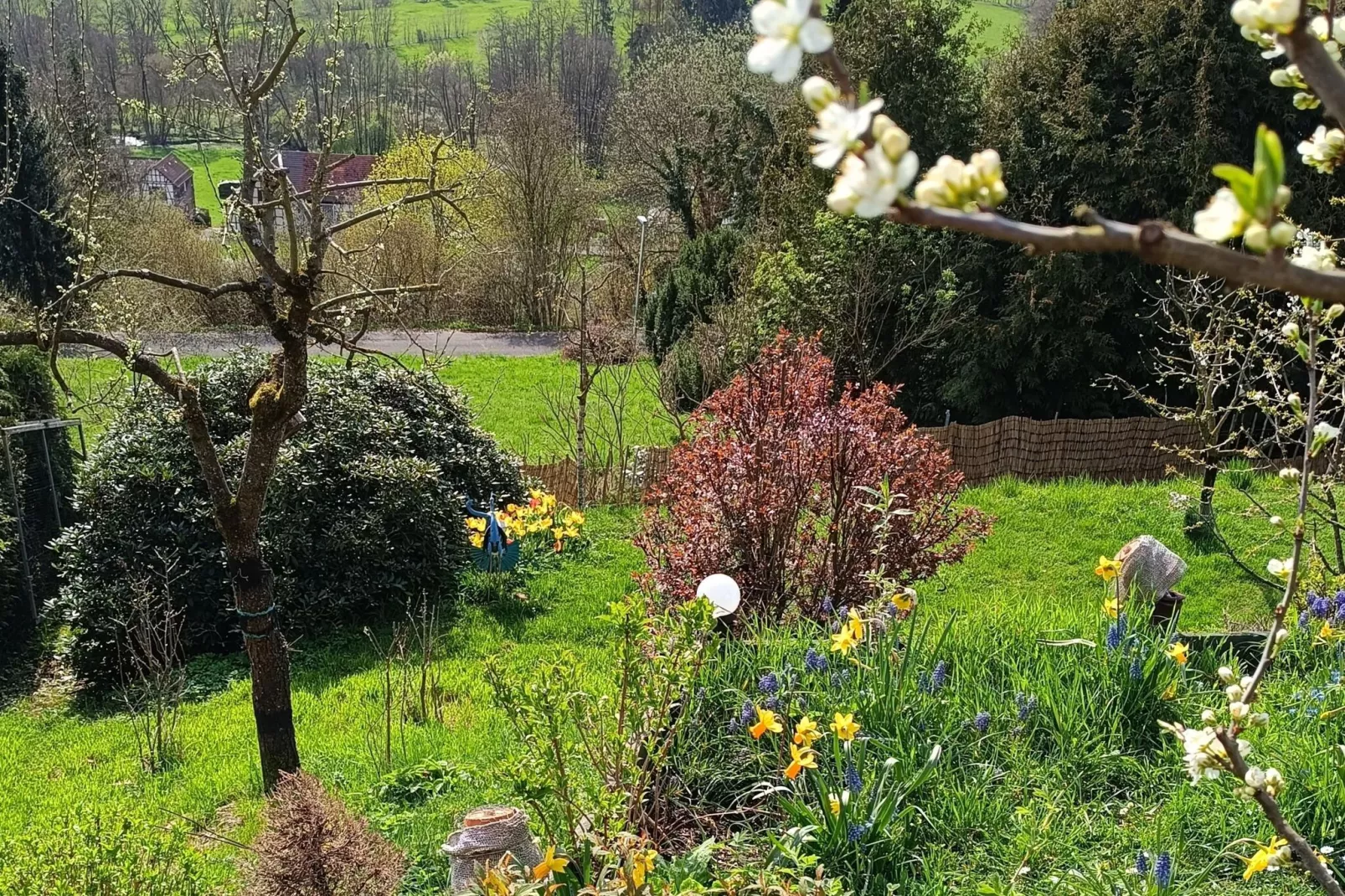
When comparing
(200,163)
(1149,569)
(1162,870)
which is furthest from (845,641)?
(200,163)

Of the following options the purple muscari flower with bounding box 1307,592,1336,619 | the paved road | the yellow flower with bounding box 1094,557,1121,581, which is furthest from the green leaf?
the paved road

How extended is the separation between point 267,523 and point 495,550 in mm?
1618

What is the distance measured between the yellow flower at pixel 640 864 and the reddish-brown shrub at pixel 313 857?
89 centimetres

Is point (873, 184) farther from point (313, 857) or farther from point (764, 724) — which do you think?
point (313, 857)

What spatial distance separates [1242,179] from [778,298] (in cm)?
977

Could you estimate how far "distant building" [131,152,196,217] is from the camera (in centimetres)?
2550

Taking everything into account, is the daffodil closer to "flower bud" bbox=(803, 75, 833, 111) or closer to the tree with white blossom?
the tree with white blossom

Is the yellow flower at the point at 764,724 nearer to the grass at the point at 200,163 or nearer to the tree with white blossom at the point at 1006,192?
the tree with white blossom at the point at 1006,192

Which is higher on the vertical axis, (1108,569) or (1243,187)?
(1243,187)

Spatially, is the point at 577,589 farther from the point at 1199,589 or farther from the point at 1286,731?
the point at 1286,731

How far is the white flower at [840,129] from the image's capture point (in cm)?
71

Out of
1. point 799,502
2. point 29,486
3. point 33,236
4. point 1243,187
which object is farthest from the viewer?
point 33,236

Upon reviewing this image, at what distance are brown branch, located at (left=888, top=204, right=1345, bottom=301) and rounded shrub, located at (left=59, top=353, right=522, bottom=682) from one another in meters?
6.19

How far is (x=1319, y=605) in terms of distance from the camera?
3562mm
